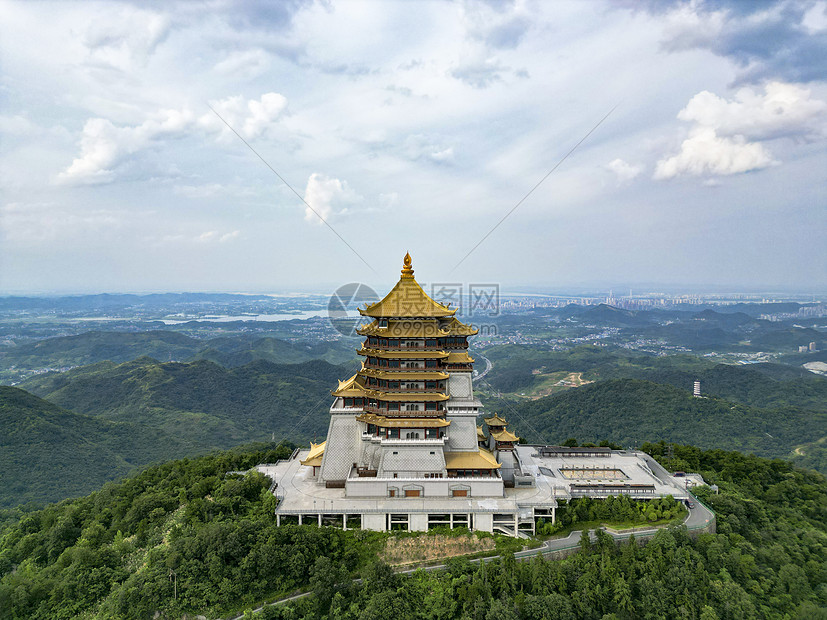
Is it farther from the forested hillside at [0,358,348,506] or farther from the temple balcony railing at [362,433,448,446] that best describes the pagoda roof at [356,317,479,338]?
the forested hillside at [0,358,348,506]

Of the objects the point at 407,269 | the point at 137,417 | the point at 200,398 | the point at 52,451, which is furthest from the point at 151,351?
the point at 407,269

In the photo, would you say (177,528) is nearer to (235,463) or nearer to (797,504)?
(235,463)

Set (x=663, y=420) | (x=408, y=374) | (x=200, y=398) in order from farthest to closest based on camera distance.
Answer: (x=200, y=398) < (x=663, y=420) < (x=408, y=374)

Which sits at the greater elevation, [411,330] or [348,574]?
[411,330]

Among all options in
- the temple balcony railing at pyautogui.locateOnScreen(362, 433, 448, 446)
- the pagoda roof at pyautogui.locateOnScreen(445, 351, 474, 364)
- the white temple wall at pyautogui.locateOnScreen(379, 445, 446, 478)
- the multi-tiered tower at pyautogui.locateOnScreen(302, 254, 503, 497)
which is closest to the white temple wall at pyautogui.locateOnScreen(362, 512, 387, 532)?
the multi-tiered tower at pyautogui.locateOnScreen(302, 254, 503, 497)

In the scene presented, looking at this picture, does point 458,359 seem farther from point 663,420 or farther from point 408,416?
point 663,420

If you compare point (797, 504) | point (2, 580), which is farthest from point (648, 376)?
point (2, 580)

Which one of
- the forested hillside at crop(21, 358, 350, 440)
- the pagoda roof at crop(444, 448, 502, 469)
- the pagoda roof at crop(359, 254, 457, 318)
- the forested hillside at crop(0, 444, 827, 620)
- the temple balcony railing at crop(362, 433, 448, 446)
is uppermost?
the pagoda roof at crop(359, 254, 457, 318)

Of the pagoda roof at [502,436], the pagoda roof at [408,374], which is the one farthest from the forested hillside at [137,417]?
the pagoda roof at [502,436]
